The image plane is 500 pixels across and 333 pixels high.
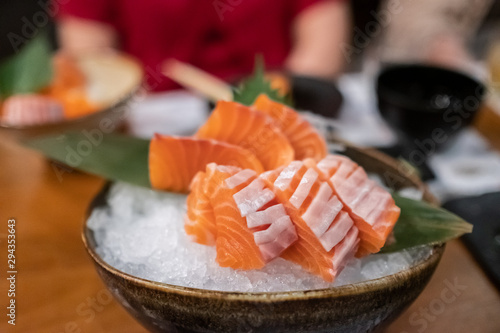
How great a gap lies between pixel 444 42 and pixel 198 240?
1888 millimetres

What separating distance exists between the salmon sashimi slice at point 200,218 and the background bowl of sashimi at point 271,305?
0.37ft

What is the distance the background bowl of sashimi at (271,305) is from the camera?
0.51 metres

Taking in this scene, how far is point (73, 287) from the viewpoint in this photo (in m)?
0.82

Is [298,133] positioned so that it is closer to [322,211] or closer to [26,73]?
[322,211]

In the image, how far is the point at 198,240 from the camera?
2.08ft

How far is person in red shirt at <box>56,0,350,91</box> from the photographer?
196cm

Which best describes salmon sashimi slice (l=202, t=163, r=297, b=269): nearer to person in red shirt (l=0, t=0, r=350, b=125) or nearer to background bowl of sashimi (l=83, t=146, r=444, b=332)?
background bowl of sashimi (l=83, t=146, r=444, b=332)

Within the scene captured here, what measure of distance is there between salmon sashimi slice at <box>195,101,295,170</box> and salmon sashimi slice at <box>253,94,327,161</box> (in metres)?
0.03

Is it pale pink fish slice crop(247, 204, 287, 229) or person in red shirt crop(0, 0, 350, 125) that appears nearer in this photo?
pale pink fish slice crop(247, 204, 287, 229)

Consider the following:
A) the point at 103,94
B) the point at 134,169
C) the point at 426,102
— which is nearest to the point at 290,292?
the point at 134,169

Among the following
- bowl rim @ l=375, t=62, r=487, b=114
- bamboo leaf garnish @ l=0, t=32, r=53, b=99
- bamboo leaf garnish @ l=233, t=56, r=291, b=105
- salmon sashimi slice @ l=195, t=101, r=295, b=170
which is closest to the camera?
salmon sashimi slice @ l=195, t=101, r=295, b=170

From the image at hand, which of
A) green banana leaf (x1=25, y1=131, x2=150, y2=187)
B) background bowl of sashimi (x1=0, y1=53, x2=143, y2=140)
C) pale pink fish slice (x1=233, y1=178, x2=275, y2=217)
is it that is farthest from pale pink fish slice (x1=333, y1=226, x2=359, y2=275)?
background bowl of sashimi (x1=0, y1=53, x2=143, y2=140)

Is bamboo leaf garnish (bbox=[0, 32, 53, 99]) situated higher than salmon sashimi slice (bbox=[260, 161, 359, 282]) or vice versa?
salmon sashimi slice (bbox=[260, 161, 359, 282])

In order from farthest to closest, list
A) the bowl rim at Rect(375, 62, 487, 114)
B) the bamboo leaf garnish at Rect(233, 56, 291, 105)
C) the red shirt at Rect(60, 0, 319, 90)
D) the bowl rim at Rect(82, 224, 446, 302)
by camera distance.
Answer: the red shirt at Rect(60, 0, 319, 90) < the bowl rim at Rect(375, 62, 487, 114) < the bamboo leaf garnish at Rect(233, 56, 291, 105) < the bowl rim at Rect(82, 224, 446, 302)
